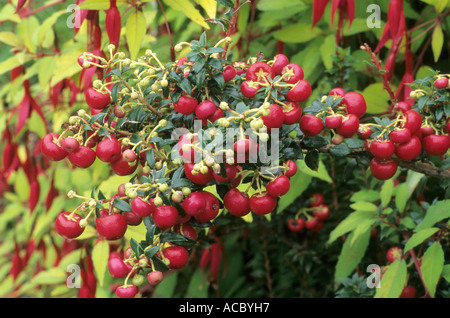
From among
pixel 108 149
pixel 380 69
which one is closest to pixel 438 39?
pixel 380 69

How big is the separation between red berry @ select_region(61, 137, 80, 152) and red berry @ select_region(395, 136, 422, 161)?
348 mm

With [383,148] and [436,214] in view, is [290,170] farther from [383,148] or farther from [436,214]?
[436,214]

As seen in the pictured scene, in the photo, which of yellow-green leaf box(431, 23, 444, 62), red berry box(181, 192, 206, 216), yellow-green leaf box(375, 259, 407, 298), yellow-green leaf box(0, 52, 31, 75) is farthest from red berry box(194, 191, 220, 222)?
yellow-green leaf box(0, 52, 31, 75)

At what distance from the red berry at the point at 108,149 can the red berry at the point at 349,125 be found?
24 centimetres

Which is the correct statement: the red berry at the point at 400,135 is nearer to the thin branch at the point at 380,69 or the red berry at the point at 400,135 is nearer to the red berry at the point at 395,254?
the thin branch at the point at 380,69

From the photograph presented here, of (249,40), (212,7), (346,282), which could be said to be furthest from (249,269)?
(212,7)

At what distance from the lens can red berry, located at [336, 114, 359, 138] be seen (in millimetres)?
511

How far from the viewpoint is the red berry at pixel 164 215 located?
45 centimetres

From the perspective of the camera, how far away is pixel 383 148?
51 cm

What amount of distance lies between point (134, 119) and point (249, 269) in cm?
84

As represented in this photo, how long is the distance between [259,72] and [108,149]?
0.18m

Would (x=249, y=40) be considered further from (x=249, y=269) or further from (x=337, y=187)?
(x=249, y=269)

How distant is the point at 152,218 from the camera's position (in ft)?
1.58

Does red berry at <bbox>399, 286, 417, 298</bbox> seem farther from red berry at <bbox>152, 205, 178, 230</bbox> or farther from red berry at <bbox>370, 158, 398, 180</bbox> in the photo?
red berry at <bbox>152, 205, 178, 230</bbox>
